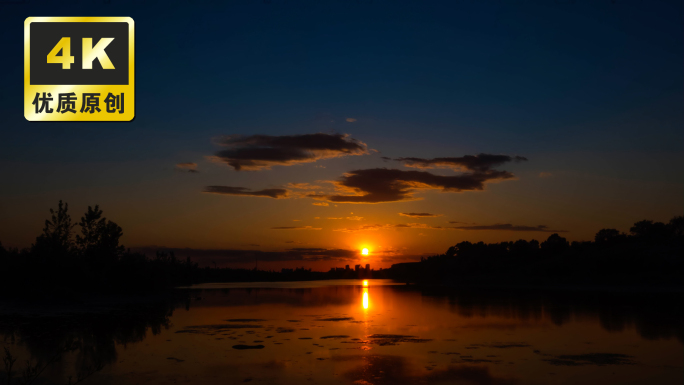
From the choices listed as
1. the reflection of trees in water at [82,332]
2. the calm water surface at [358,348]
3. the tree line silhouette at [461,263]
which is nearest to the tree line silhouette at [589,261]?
the tree line silhouette at [461,263]

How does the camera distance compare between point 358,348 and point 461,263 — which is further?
point 461,263

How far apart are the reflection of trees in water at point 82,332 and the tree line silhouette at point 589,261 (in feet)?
329

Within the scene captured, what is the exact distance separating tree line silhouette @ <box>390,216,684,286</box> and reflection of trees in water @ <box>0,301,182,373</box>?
100 meters

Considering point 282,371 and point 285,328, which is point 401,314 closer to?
point 285,328

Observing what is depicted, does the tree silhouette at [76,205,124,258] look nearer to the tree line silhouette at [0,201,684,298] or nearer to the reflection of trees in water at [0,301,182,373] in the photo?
the tree line silhouette at [0,201,684,298]

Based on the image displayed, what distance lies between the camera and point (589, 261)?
122 meters

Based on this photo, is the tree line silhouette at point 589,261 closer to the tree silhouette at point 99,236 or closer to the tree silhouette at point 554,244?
the tree silhouette at point 554,244

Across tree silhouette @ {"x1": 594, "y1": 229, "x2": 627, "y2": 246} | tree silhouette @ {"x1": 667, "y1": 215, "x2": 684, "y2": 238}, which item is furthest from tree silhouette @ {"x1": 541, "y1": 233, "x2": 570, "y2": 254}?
tree silhouette @ {"x1": 667, "y1": 215, "x2": 684, "y2": 238}

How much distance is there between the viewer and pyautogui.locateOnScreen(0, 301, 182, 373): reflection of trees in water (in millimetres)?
22328

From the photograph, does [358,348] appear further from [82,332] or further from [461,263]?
[461,263]

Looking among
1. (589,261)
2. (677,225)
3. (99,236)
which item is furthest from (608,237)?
(99,236)

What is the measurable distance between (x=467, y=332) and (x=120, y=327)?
22149 millimetres

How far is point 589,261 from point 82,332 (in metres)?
120

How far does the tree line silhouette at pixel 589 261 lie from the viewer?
110 m
